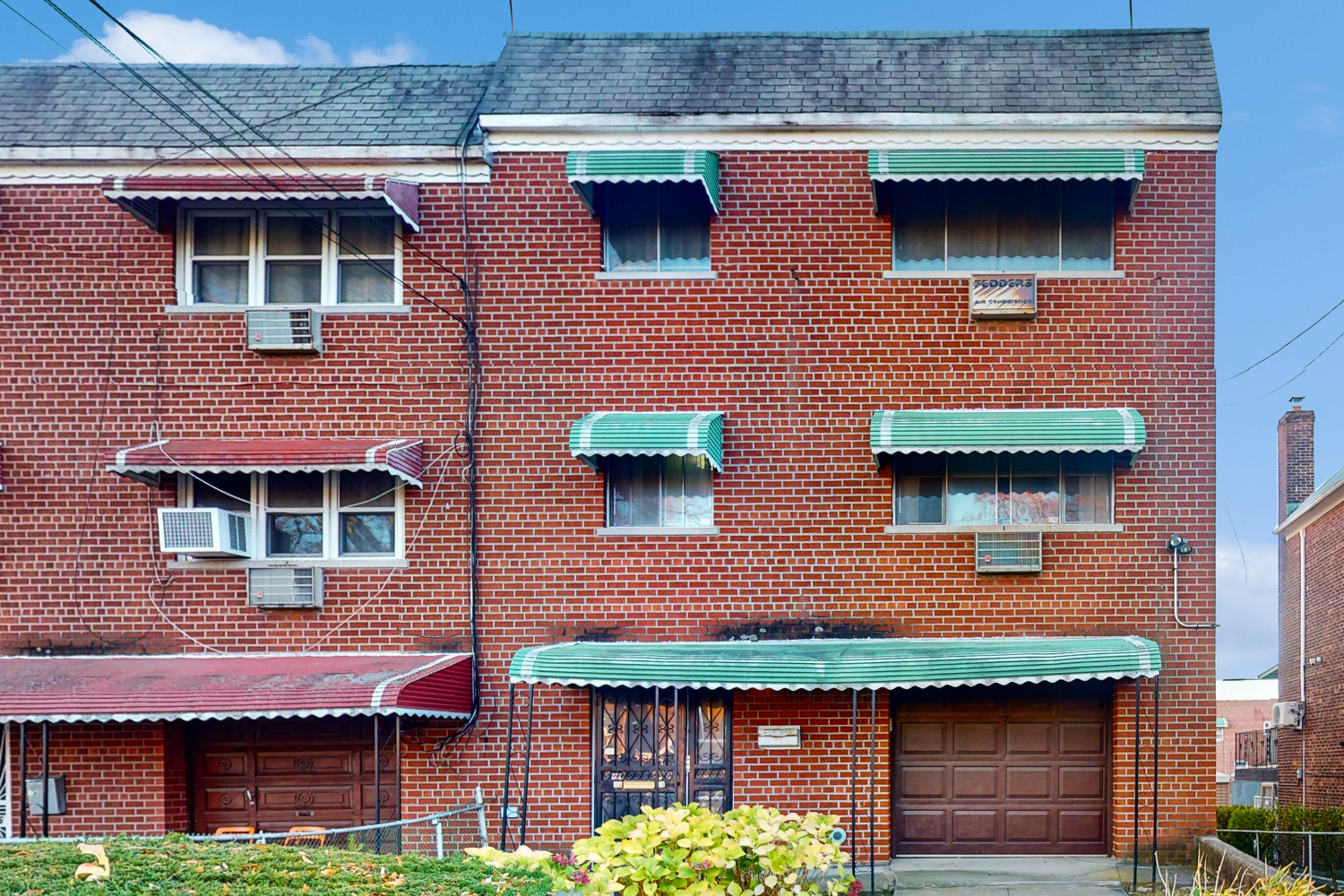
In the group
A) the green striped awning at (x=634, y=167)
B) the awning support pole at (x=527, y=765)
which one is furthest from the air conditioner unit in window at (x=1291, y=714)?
the green striped awning at (x=634, y=167)

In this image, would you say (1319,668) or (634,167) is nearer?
(634,167)

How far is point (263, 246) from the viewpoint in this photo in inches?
559

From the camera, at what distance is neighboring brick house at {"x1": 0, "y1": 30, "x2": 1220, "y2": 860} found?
13.4 m

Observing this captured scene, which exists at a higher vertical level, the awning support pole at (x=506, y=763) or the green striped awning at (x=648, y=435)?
the green striped awning at (x=648, y=435)

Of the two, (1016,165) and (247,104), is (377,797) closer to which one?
(247,104)

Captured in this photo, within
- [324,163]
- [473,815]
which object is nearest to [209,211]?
[324,163]

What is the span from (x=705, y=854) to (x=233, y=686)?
24.3 feet

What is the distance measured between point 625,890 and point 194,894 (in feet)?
10.6

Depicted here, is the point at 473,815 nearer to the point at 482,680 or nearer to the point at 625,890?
the point at 482,680

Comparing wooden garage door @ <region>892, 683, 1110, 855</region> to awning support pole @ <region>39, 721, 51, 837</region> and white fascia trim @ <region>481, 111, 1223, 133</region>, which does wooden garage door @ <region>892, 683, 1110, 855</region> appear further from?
awning support pole @ <region>39, 721, 51, 837</region>

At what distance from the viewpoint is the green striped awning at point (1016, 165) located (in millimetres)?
13125

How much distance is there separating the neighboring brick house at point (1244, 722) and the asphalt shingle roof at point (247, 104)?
31.2 m

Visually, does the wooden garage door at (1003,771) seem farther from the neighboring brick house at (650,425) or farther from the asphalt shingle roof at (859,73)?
the asphalt shingle roof at (859,73)

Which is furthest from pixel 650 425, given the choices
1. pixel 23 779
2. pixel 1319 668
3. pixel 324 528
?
pixel 1319 668
